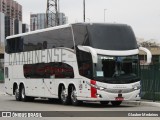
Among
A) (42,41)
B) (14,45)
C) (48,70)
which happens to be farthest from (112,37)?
(14,45)

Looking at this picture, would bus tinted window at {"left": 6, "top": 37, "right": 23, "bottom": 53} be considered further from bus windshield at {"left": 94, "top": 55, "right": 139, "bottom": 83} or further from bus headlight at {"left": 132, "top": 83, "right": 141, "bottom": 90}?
bus headlight at {"left": 132, "top": 83, "right": 141, "bottom": 90}

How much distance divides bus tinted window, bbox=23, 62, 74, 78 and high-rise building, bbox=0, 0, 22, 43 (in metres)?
58.5

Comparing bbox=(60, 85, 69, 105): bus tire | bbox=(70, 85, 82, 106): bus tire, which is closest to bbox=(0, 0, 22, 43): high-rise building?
bbox=(60, 85, 69, 105): bus tire

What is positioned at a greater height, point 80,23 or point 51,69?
point 80,23

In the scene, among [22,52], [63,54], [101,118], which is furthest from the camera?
[22,52]

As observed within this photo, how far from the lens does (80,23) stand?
22797 mm

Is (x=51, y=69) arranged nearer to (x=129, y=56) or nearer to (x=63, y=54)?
(x=63, y=54)

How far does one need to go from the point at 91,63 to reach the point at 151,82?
5179mm

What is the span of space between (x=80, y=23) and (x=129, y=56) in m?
2.67

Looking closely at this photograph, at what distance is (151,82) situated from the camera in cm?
2573

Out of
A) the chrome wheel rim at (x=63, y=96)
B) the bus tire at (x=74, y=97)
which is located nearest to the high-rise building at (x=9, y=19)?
the chrome wheel rim at (x=63, y=96)

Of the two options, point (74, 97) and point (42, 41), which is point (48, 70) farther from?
point (74, 97)

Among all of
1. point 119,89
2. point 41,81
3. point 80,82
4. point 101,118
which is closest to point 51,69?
point 41,81

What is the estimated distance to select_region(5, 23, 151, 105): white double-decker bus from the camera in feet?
71.5
